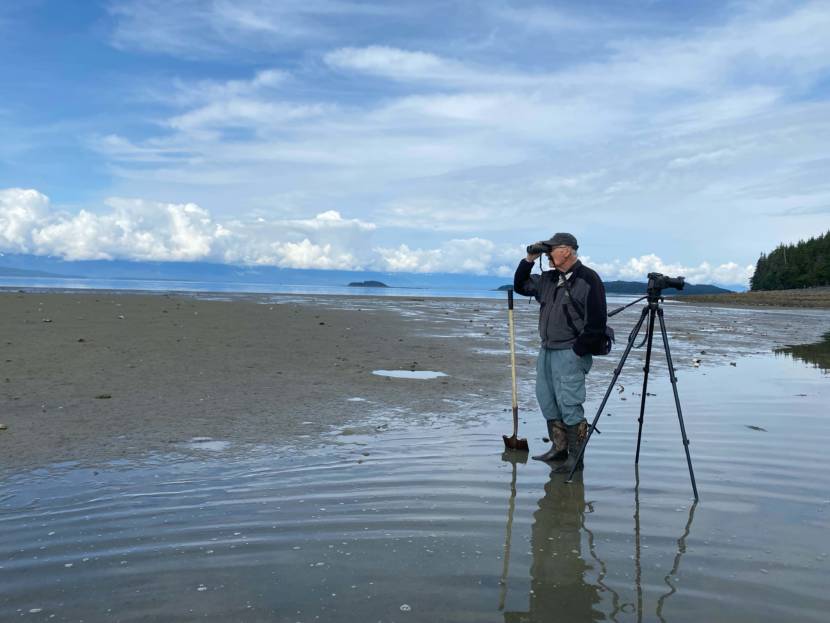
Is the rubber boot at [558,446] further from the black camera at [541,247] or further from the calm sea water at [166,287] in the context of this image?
the calm sea water at [166,287]

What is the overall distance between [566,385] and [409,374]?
6.76m

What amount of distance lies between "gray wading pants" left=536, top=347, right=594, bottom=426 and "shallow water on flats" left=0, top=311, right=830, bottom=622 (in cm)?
60

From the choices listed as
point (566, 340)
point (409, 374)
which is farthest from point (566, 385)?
point (409, 374)

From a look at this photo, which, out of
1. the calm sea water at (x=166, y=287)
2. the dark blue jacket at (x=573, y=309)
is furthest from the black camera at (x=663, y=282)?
the calm sea water at (x=166, y=287)

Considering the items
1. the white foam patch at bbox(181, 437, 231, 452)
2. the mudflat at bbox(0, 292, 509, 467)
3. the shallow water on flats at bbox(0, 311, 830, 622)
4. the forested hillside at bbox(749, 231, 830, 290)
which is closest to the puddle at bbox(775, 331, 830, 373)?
the mudflat at bbox(0, 292, 509, 467)

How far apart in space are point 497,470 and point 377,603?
320 centimetres

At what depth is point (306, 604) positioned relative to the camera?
387 cm

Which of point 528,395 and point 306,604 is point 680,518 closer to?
point 306,604

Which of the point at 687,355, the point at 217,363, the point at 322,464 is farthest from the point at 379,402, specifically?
the point at 687,355

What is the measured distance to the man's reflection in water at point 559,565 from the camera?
12.6 ft

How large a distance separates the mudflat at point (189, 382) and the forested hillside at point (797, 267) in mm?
119542

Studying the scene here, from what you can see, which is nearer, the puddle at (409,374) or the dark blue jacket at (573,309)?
the dark blue jacket at (573,309)

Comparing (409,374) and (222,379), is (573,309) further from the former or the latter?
(222,379)

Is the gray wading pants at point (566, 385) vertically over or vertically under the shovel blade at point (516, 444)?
over
